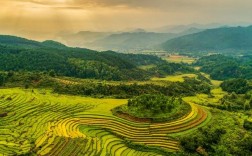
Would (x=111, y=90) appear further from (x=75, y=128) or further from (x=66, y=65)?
(x=66, y=65)

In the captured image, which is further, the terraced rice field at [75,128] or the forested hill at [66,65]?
the forested hill at [66,65]

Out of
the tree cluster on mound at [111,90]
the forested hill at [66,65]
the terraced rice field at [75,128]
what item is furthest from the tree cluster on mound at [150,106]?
the forested hill at [66,65]

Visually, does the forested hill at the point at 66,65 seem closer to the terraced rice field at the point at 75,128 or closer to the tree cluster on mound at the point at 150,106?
the terraced rice field at the point at 75,128

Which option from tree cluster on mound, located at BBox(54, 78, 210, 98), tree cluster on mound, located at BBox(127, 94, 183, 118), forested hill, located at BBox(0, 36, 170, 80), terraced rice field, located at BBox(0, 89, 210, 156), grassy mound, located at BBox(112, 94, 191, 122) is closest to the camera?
terraced rice field, located at BBox(0, 89, 210, 156)

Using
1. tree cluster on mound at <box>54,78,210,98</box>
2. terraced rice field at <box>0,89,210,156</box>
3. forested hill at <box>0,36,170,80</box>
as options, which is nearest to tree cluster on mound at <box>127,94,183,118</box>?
terraced rice field at <box>0,89,210,156</box>

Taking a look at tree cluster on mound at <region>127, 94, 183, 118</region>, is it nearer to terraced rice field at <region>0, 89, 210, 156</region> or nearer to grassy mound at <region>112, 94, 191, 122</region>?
grassy mound at <region>112, 94, 191, 122</region>

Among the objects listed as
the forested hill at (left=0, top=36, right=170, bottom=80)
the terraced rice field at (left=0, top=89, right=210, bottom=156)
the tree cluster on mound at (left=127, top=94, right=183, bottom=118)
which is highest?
the forested hill at (left=0, top=36, right=170, bottom=80)

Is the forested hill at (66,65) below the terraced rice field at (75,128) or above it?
above

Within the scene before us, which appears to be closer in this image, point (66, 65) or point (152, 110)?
point (152, 110)

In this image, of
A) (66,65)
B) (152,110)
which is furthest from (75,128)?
(66,65)
